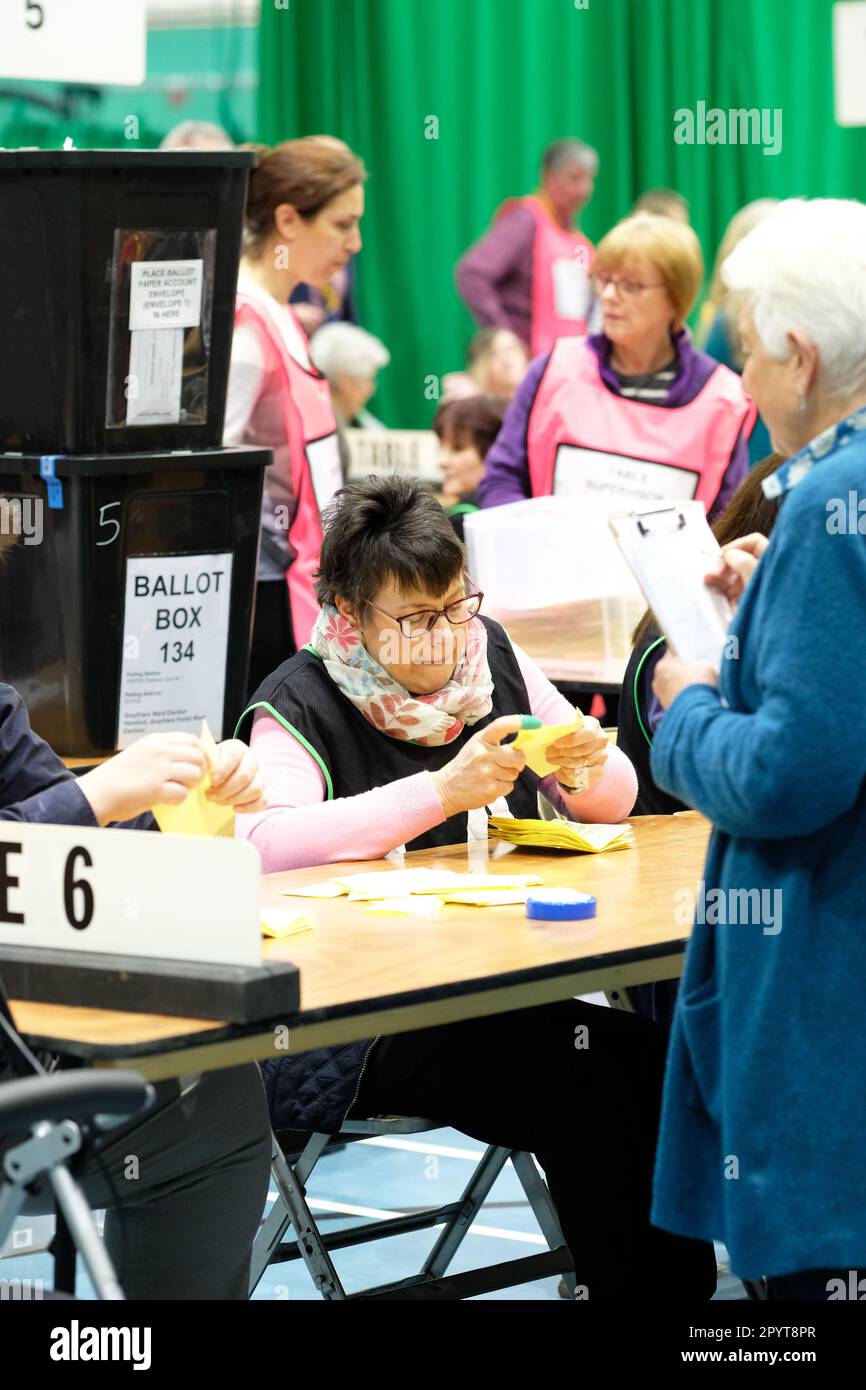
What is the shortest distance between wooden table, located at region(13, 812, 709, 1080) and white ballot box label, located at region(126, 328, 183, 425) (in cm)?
142

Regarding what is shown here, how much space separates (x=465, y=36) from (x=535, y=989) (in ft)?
26.6

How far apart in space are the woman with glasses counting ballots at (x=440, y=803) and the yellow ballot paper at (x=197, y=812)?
16.5 inches

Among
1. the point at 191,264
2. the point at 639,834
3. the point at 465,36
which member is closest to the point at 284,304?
the point at 191,264

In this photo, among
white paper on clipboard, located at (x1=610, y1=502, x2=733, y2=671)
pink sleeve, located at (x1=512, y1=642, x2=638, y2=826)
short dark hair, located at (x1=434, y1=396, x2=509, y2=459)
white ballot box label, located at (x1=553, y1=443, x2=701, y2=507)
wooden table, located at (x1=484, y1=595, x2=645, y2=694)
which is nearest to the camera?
white paper on clipboard, located at (x1=610, y1=502, x2=733, y2=671)

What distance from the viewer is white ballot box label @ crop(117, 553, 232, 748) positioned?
4051 mm

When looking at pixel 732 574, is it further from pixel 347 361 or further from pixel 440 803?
pixel 347 361

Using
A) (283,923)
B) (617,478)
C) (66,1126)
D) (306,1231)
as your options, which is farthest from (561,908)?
(617,478)

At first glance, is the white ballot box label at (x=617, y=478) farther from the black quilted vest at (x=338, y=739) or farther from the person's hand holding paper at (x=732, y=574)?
the person's hand holding paper at (x=732, y=574)

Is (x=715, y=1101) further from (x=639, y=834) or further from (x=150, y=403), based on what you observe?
(x=150, y=403)

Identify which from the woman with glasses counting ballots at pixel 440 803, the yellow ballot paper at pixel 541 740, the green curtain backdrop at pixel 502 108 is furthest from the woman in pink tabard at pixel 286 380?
the green curtain backdrop at pixel 502 108

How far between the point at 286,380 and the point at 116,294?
907 millimetres

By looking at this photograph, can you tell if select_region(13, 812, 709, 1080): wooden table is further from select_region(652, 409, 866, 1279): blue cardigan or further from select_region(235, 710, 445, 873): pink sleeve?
select_region(652, 409, 866, 1279): blue cardigan

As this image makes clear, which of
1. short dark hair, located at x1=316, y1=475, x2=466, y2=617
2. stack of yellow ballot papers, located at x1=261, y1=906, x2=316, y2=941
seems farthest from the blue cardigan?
short dark hair, located at x1=316, y1=475, x2=466, y2=617

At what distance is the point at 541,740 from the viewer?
2926mm
